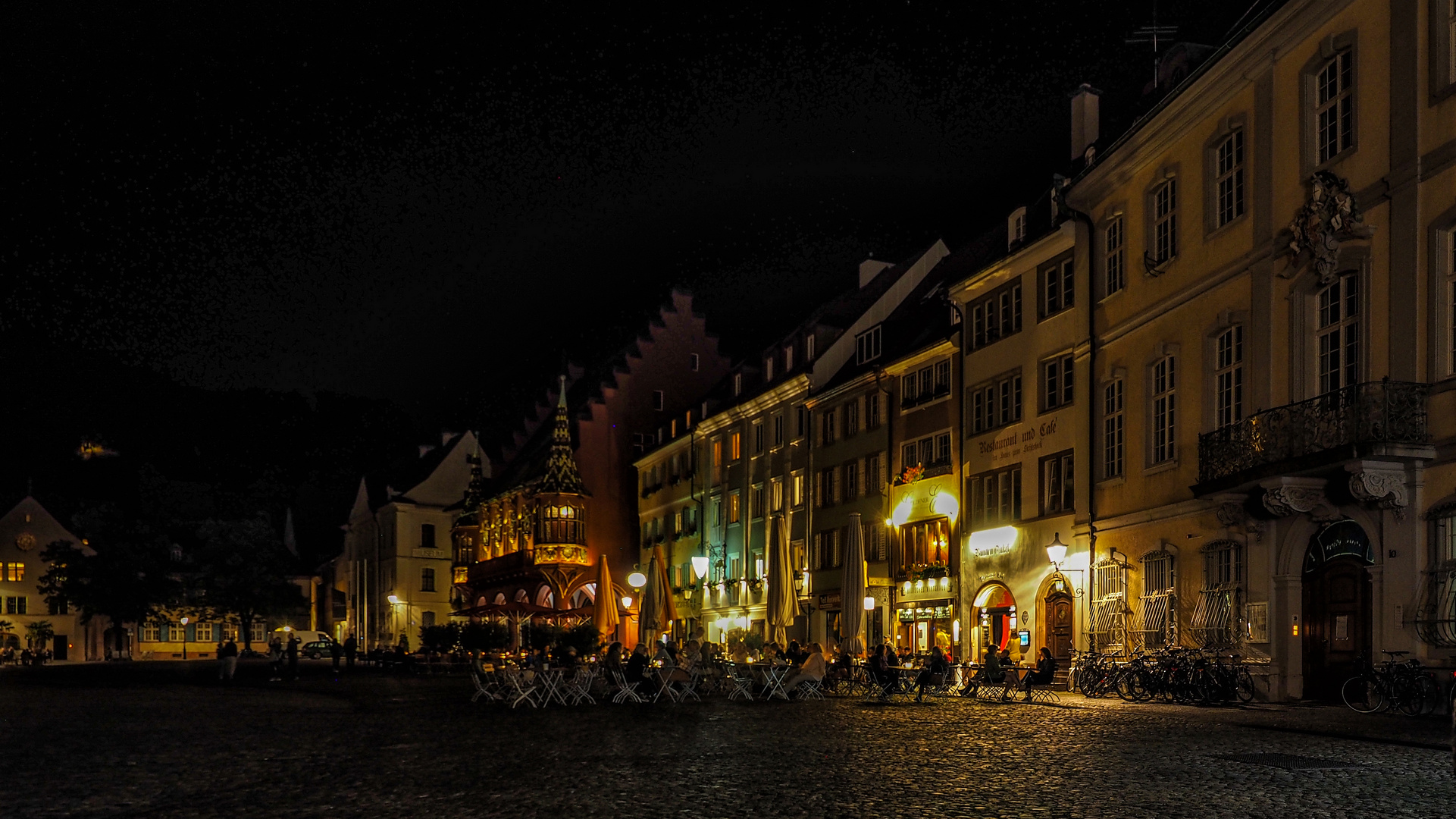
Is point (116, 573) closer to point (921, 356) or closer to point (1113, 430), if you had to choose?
point (921, 356)

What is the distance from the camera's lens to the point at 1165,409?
3172 cm

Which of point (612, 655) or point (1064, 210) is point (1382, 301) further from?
point (612, 655)

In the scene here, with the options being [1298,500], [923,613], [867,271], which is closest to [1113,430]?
[1298,500]

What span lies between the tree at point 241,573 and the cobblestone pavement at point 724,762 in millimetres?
65871

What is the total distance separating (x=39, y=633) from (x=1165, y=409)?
273 ft

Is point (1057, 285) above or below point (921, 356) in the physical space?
above

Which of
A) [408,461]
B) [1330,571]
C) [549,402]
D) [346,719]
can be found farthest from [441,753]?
[408,461]

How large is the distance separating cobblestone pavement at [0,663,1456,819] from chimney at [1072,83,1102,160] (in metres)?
19.0

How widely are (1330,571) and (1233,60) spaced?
9932 mm

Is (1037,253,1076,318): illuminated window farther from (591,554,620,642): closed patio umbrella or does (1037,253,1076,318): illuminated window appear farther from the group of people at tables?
(591,554,620,642): closed patio umbrella

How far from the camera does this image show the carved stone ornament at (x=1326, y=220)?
24219mm

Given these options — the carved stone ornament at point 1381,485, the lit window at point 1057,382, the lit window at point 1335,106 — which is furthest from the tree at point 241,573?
the carved stone ornament at point 1381,485

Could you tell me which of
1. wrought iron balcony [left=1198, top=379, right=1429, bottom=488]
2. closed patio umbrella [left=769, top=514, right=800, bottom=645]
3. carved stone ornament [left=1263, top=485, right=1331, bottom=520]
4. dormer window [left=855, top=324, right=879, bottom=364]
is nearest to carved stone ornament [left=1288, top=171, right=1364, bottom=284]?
wrought iron balcony [left=1198, top=379, right=1429, bottom=488]

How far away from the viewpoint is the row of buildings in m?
22.8
